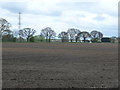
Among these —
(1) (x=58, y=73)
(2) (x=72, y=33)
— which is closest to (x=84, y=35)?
(2) (x=72, y=33)

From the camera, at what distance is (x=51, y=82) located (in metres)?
9.29

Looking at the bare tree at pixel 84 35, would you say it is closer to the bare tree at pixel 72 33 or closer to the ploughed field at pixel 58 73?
the bare tree at pixel 72 33

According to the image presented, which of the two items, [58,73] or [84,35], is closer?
[58,73]

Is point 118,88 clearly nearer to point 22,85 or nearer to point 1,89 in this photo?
point 22,85

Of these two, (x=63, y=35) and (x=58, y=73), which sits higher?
(x=63, y=35)

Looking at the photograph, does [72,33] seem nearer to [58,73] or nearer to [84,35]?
[84,35]

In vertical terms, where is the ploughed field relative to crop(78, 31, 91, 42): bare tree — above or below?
below

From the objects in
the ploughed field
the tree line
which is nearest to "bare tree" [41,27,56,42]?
the tree line

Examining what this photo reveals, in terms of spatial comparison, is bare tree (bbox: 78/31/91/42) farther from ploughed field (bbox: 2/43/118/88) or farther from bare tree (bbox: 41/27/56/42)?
ploughed field (bbox: 2/43/118/88)

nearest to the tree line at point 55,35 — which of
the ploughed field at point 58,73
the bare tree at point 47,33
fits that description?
the bare tree at point 47,33

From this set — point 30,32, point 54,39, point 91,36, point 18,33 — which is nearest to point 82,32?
point 91,36

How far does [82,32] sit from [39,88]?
402 ft

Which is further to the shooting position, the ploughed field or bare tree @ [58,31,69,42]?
bare tree @ [58,31,69,42]

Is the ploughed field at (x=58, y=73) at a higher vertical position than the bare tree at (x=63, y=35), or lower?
lower
